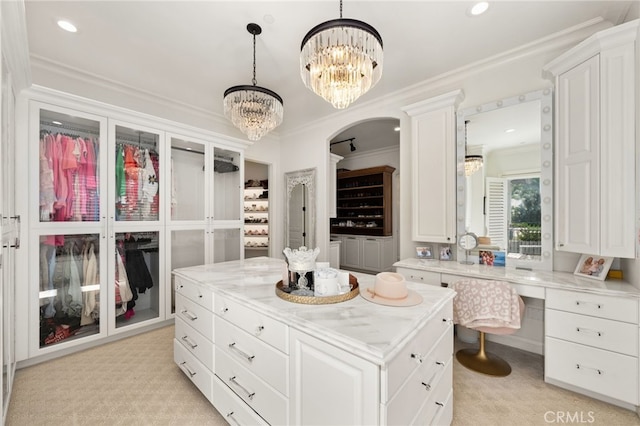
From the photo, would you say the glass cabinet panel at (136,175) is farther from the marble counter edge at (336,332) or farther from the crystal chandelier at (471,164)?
the crystal chandelier at (471,164)

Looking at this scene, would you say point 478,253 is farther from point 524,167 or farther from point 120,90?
point 120,90

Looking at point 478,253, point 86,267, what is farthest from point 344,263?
point 86,267

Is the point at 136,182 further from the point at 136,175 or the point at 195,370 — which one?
the point at 195,370

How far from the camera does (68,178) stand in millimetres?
2414

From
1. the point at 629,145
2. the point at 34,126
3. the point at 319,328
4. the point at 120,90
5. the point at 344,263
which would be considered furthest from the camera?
the point at 344,263

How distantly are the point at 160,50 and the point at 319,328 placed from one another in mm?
2852

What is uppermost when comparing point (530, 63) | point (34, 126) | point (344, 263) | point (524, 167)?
point (530, 63)

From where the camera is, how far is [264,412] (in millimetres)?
1302

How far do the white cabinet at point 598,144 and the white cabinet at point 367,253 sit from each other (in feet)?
12.0

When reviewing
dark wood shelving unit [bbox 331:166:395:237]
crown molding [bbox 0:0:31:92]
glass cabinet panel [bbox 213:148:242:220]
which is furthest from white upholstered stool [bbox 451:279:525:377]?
dark wood shelving unit [bbox 331:166:395:237]

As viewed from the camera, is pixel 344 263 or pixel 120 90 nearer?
pixel 120 90

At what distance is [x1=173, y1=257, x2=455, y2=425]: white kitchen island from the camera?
94 cm

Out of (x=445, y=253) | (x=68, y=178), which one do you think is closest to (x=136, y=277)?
(x=68, y=178)

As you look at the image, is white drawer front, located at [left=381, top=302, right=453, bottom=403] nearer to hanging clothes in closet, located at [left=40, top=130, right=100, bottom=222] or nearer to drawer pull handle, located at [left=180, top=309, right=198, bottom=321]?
drawer pull handle, located at [left=180, top=309, right=198, bottom=321]
